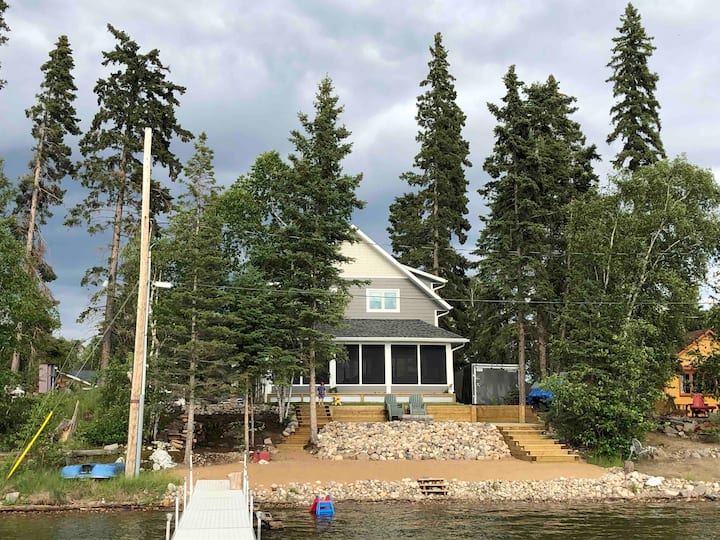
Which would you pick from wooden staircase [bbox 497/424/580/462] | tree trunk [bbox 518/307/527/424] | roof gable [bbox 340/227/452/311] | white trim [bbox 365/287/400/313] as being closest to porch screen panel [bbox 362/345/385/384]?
white trim [bbox 365/287/400/313]

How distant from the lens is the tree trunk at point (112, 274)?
29.3 metres

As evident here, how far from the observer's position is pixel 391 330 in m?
31.6

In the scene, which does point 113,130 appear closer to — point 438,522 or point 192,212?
point 192,212

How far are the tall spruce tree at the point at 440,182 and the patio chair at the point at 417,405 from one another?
1120cm

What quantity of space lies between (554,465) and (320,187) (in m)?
12.9

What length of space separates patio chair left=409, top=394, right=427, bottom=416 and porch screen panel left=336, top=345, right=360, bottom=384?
3361mm

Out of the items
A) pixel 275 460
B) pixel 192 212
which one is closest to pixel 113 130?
pixel 192 212

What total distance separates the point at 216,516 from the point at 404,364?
65.6ft

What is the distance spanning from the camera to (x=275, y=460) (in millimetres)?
22500

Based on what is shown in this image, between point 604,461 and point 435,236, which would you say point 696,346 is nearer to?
point 435,236

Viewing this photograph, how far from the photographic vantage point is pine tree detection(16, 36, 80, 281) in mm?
31375

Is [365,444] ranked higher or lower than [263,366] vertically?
lower

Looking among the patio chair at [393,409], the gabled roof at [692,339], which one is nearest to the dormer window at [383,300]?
the patio chair at [393,409]

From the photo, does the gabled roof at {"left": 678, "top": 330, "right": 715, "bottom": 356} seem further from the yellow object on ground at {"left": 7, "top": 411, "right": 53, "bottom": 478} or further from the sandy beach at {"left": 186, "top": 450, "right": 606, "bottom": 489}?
the yellow object on ground at {"left": 7, "top": 411, "right": 53, "bottom": 478}
